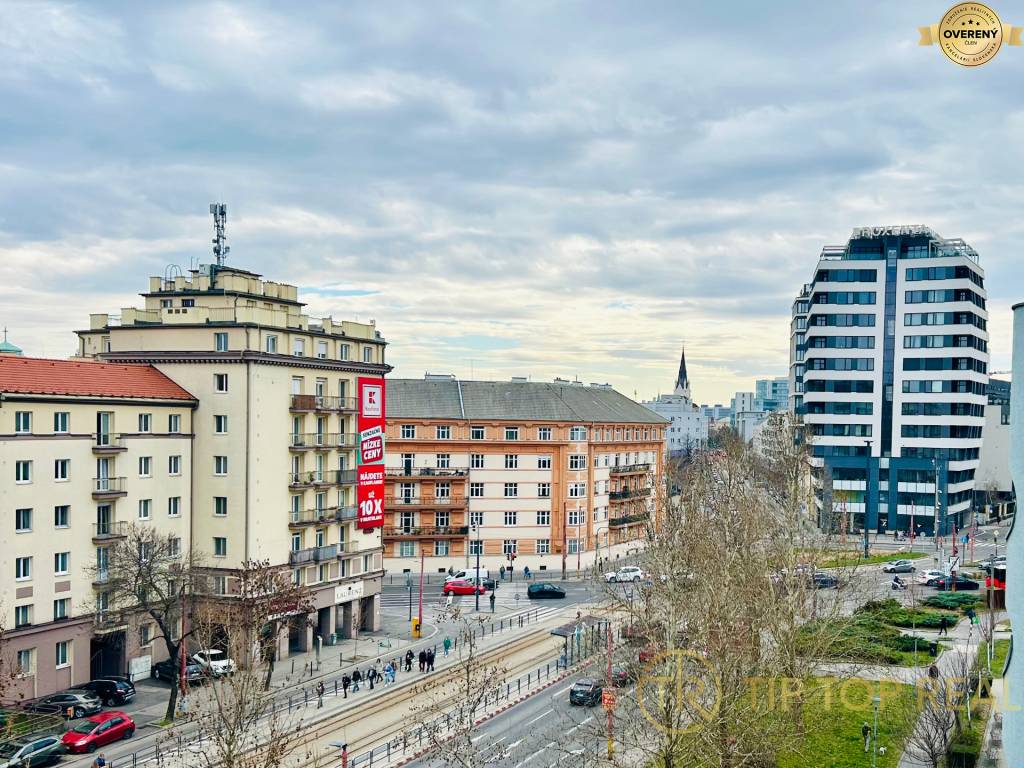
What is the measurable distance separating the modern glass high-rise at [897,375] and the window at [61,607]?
251ft

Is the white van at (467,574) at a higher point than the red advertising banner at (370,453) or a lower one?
lower

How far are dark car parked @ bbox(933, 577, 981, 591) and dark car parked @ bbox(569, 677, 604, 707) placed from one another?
37811mm

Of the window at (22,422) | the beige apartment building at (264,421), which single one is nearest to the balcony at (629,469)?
the beige apartment building at (264,421)

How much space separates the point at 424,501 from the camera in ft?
260

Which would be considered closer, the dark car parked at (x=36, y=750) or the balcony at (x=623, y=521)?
the dark car parked at (x=36, y=750)

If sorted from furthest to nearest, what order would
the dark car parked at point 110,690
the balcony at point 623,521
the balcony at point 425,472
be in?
the balcony at point 623,521, the balcony at point 425,472, the dark car parked at point 110,690

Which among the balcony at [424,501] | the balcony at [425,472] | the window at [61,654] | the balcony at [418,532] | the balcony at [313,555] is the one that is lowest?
the balcony at [418,532]

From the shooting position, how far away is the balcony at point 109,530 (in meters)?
44.5

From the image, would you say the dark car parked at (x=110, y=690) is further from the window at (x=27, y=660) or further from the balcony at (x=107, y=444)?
the balcony at (x=107, y=444)

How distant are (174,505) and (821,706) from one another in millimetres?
33873

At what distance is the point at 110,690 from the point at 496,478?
141ft

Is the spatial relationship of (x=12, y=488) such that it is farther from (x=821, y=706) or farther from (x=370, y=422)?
(x=821, y=706)

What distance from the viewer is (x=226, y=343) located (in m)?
50.0

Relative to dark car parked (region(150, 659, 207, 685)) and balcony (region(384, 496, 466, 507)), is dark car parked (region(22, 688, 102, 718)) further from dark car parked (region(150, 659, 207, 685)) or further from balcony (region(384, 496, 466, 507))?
balcony (region(384, 496, 466, 507))
